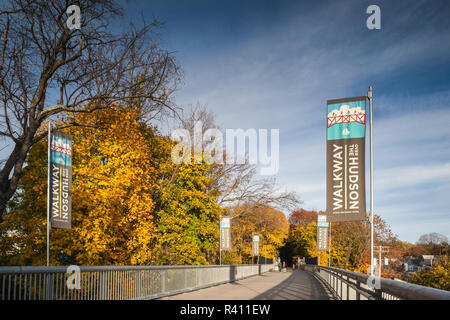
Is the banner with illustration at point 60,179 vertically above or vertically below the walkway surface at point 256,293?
above

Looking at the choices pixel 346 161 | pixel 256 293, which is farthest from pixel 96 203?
pixel 346 161

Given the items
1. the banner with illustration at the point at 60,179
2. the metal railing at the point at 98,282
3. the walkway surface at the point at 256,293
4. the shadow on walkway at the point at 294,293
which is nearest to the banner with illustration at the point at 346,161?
the shadow on walkway at the point at 294,293

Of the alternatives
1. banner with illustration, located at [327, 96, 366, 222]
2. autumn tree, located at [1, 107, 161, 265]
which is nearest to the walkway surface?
banner with illustration, located at [327, 96, 366, 222]

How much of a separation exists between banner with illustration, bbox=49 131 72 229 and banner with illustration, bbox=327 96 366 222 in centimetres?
796

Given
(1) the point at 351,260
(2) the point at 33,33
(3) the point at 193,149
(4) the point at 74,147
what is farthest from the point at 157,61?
(1) the point at 351,260

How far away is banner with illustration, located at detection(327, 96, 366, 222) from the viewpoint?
12.4m

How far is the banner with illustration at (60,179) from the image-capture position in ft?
40.4

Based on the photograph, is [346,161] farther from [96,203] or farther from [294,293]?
[96,203]

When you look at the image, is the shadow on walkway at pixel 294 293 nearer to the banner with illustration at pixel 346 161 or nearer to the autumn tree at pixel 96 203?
the banner with illustration at pixel 346 161

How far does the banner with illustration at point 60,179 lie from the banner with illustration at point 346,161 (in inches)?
313

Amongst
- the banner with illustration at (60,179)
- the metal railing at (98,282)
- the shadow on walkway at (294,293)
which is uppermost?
the banner with illustration at (60,179)

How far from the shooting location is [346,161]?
12516 millimetres
